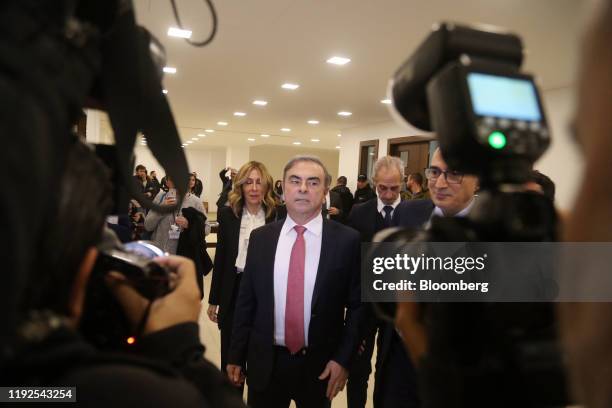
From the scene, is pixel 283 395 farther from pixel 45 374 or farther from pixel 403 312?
pixel 45 374

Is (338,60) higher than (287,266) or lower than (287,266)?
higher

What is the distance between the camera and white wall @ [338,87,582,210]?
0.41 metres

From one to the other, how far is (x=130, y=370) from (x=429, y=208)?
1806 millimetres

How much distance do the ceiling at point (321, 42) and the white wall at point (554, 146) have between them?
10 cm

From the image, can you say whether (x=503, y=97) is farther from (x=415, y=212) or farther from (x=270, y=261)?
(x=415, y=212)

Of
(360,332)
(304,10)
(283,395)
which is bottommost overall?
(283,395)

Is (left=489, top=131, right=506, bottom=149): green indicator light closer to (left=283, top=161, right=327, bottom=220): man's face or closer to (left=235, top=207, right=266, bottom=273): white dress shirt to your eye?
(left=283, top=161, right=327, bottom=220): man's face

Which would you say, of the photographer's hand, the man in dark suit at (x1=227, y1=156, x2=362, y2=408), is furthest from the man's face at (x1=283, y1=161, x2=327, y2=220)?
the photographer's hand

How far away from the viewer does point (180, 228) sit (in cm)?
340

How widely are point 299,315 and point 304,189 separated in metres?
0.57

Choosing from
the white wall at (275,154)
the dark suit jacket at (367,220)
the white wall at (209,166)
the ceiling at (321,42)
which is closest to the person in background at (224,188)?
the dark suit jacket at (367,220)

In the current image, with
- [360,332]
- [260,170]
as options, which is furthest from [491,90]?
[260,170]

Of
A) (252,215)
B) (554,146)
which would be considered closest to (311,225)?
(252,215)

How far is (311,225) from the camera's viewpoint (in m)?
1.81
